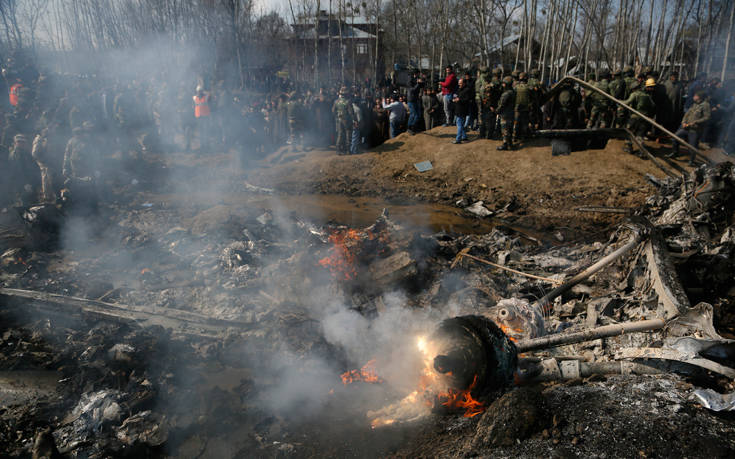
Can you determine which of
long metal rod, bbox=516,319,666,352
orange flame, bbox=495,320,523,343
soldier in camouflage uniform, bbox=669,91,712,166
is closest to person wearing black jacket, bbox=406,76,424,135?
soldier in camouflage uniform, bbox=669,91,712,166

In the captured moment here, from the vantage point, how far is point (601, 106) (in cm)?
1124

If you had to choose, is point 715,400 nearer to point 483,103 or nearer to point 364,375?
point 364,375

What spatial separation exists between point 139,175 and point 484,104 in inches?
421

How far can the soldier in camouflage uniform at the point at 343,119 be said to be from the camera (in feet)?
42.6

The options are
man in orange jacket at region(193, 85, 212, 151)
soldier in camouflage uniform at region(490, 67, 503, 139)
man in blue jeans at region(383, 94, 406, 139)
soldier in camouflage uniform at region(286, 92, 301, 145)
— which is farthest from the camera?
man in blue jeans at region(383, 94, 406, 139)

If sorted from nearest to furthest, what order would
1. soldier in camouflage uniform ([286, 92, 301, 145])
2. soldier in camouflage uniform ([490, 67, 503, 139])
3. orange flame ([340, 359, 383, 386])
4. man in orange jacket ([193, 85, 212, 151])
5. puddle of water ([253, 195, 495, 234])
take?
orange flame ([340, 359, 383, 386]) → puddle of water ([253, 195, 495, 234]) → soldier in camouflage uniform ([490, 67, 503, 139]) → man in orange jacket ([193, 85, 212, 151]) → soldier in camouflage uniform ([286, 92, 301, 145])

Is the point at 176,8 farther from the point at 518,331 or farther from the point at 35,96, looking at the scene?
the point at 518,331

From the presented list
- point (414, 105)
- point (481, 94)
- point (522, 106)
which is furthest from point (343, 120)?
point (522, 106)

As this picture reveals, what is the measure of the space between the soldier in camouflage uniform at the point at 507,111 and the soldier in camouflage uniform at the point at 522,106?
0.14m

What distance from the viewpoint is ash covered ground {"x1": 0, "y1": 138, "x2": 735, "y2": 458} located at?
10.4 ft

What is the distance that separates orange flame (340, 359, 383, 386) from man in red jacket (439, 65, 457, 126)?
412 inches

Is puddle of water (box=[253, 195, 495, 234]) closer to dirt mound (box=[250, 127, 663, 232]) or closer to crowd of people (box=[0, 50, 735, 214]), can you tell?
dirt mound (box=[250, 127, 663, 232])

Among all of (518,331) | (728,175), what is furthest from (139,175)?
(728,175)

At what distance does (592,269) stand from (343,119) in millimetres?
10053
